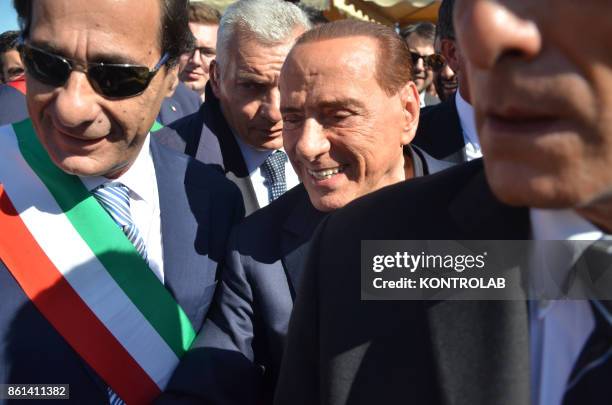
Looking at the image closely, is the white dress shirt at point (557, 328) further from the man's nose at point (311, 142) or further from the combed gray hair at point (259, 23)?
the combed gray hair at point (259, 23)

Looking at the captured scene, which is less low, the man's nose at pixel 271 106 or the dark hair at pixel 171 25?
the dark hair at pixel 171 25

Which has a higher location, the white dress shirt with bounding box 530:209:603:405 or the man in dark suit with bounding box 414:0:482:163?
the white dress shirt with bounding box 530:209:603:405

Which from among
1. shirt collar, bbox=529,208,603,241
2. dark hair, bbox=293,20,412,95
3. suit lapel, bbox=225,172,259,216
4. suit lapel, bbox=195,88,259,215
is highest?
shirt collar, bbox=529,208,603,241

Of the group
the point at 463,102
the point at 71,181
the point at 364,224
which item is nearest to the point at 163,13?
the point at 71,181

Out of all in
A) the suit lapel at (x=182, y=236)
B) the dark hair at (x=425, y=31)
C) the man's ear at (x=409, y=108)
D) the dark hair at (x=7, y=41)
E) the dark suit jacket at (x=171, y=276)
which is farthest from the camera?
the dark hair at (x=425, y=31)

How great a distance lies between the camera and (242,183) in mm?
2936

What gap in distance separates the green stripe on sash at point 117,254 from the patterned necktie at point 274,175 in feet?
3.34

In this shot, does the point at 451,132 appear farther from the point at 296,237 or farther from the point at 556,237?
the point at 556,237

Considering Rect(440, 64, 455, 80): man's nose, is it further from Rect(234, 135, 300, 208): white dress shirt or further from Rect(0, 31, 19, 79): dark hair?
Rect(0, 31, 19, 79): dark hair

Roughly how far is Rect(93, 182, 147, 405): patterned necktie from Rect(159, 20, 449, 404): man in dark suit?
0.97 feet

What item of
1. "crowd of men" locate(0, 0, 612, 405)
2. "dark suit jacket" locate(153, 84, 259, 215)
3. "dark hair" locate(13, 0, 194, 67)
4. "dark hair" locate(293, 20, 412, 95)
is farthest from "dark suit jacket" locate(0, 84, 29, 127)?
"dark hair" locate(293, 20, 412, 95)

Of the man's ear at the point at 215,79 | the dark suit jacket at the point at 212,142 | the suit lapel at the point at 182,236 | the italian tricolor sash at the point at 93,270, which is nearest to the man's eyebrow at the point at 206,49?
the man's ear at the point at 215,79

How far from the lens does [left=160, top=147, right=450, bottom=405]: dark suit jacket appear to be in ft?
6.10

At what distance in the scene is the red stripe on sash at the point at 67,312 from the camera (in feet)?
6.20
